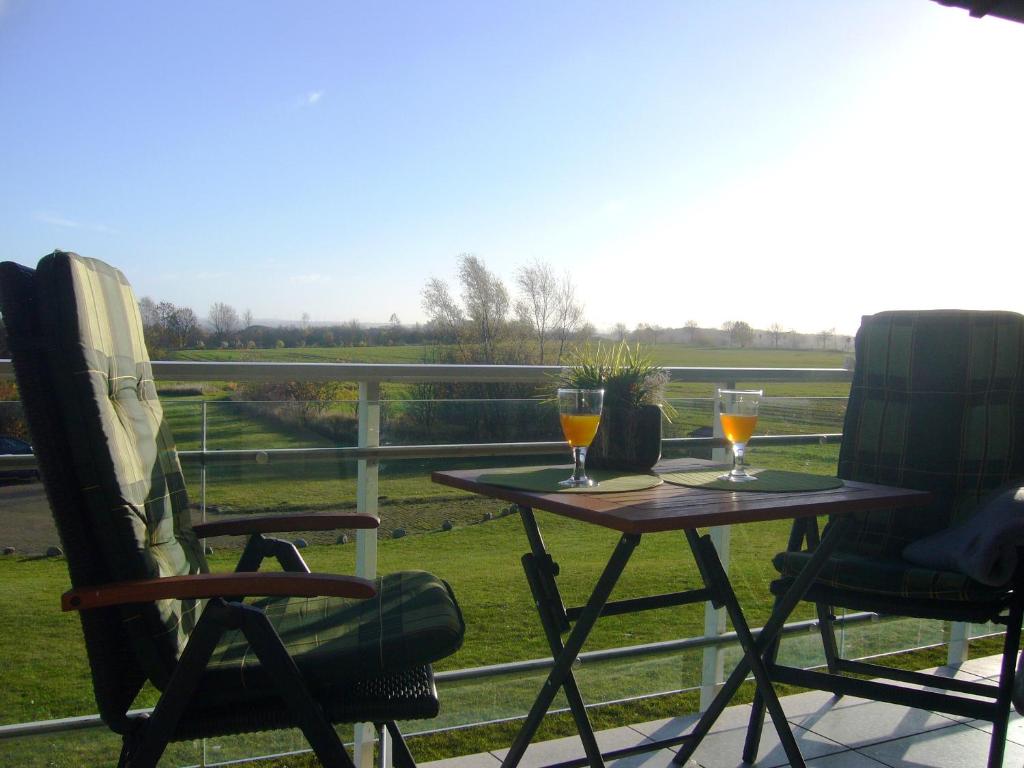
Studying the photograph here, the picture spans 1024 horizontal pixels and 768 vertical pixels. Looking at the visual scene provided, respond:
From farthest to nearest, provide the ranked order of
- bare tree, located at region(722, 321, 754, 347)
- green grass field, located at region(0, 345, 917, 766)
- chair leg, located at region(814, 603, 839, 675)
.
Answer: bare tree, located at region(722, 321, 754, 347) < chair leg, located at region(814, 603, 839, 675) < green grass field, located at region(0, 345, 917, 766)

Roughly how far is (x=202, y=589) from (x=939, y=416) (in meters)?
2.17

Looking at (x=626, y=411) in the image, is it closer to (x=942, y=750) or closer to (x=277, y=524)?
(x=277, y=524)

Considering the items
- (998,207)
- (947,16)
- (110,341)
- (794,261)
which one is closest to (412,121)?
(794,261)

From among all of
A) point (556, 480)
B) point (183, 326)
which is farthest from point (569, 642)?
point (183, 326)

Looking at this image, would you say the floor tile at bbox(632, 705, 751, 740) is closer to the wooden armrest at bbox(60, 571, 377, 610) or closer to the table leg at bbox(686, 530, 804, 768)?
the table leg at bbox(686, 530, 804, 768)

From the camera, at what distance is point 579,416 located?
5.90ft

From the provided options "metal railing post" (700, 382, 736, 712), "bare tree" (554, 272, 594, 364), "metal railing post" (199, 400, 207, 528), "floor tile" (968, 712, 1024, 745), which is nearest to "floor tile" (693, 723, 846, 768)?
"metal railing post" (700, 382, 736, 712)

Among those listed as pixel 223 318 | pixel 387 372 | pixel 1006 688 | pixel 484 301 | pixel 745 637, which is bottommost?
pixel 1006 688

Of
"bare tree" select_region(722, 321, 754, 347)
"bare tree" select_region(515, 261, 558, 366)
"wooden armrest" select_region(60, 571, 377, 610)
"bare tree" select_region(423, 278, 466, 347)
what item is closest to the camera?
"wooden armrest" select_region(60, 571, 377, 610)

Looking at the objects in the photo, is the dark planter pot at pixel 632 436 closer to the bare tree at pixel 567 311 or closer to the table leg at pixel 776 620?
the table leg at pixel 776 620

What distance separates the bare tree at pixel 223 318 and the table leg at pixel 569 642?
5.67 m

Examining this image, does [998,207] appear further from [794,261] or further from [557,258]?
[557,258]

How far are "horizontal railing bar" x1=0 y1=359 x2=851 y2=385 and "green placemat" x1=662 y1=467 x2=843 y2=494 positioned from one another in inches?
20.1

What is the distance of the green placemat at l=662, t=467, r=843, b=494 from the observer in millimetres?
1791
